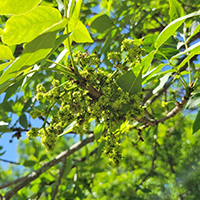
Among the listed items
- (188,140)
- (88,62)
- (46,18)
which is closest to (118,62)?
(88,62)

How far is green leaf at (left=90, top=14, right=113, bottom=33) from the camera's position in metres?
1.64

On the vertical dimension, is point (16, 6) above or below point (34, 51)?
above

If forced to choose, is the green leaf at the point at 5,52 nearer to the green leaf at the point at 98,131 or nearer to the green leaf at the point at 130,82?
the green leaf at the point at 130,82

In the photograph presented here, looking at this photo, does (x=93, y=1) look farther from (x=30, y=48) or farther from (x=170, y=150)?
(x=170, y=150)

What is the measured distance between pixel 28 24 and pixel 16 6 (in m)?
0.06

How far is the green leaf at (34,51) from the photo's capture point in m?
0.62

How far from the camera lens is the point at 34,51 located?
0.64 meters

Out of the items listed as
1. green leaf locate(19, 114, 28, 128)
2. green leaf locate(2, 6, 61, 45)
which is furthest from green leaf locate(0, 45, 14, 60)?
green leaf locate(19, 114, 28, 128)

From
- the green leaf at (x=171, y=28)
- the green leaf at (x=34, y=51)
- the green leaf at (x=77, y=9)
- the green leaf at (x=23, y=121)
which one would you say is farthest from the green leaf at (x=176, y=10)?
the green leaf at (x=23, y=121)

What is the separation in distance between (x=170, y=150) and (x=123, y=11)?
283 centimetres

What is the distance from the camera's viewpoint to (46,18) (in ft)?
2.43

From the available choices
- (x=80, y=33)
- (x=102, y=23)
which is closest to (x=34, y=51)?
(x=80, y=33)

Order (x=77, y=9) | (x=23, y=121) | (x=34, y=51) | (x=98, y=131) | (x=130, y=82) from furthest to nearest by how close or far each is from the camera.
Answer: (x=23, y=121) → (x=98, y=131) → (x=130, y=82) → (x=77, y=9) → (x=34, y=51)

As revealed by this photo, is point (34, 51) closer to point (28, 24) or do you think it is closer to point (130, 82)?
point (28, 24)
